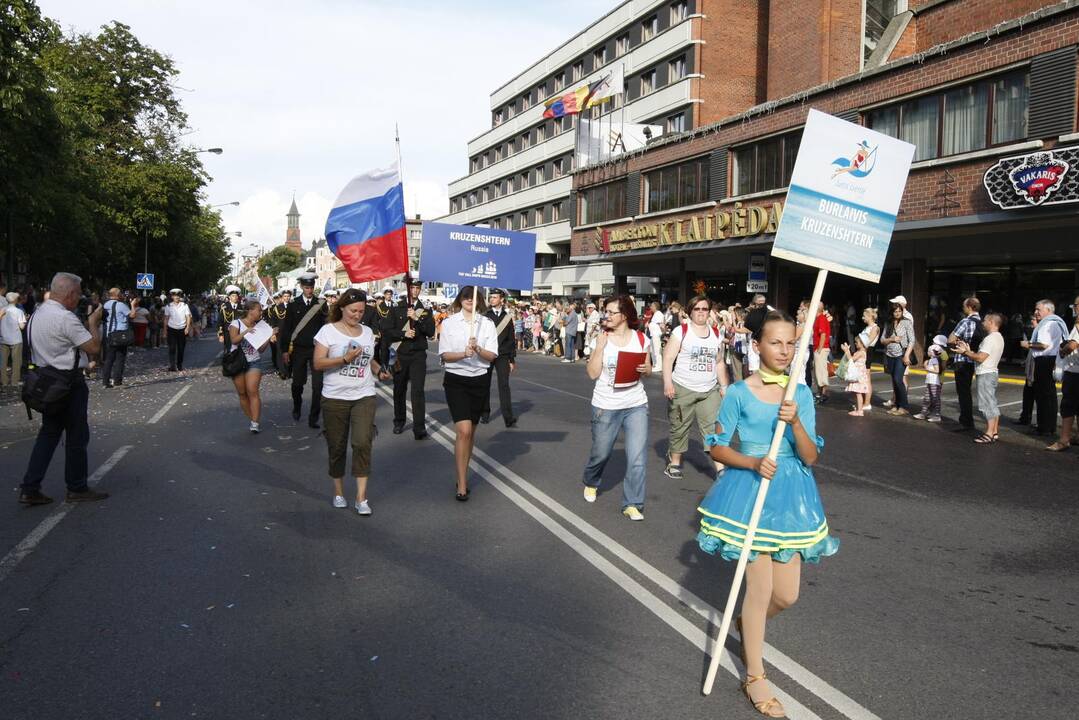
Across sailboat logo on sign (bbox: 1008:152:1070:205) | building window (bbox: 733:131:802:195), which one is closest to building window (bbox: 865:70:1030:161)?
sailboat logo on sign (bbox: 1008:152:1070:205)

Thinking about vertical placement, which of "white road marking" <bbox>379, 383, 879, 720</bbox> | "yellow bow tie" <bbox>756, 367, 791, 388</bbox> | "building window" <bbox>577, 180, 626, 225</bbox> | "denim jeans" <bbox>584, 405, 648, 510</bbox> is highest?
"building window" <bbox>577, 180, 626, 225</bbox>

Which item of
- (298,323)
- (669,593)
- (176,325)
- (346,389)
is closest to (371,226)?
(346,389)

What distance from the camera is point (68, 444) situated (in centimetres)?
703

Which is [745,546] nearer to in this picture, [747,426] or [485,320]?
[747,426]

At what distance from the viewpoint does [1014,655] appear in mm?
4133

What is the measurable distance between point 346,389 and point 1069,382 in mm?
8668

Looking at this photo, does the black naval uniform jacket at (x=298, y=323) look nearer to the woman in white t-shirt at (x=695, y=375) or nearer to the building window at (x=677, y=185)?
the woman in white t-shirt at (x=695, y=375)

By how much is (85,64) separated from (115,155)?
3.86 meters

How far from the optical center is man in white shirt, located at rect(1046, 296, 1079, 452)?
411 inches

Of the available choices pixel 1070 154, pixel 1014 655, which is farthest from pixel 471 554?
pixel 1070 154

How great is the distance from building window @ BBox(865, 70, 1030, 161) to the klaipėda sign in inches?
144

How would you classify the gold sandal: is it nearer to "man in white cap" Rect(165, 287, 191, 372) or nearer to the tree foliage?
the tree foliage

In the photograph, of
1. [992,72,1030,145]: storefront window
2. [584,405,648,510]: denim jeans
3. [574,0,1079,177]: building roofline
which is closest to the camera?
[584,405,648,510]: denim jeans

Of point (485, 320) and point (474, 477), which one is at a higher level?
point (485, 320)
